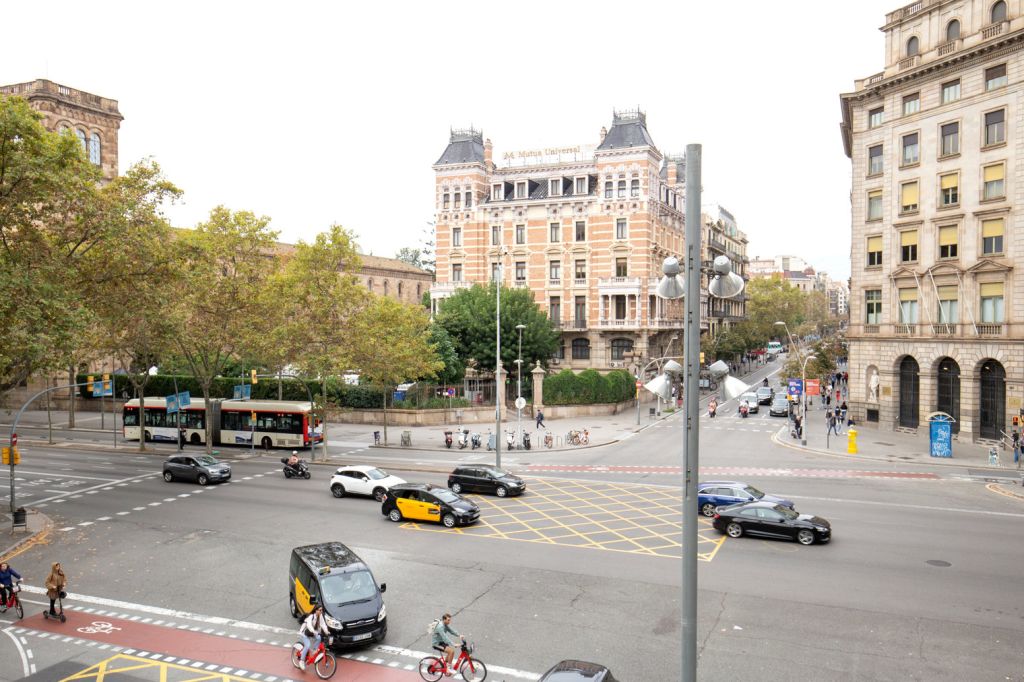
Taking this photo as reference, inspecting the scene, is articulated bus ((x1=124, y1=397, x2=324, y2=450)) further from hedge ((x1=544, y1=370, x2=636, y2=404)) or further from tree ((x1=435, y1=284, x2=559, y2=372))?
hedge ((x1=544, y1=370, x2=636, y2=404))

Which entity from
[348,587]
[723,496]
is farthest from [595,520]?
[348,587]

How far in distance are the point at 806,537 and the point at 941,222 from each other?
32121 millimetres

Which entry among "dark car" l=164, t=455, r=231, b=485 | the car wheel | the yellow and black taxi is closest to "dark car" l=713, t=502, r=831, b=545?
the car wheel

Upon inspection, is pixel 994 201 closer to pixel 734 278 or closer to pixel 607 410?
pixel 607 410

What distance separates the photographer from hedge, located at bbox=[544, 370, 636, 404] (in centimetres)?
6025

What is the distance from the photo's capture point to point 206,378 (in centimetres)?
4147

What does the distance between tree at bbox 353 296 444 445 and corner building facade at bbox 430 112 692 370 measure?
2052 cm

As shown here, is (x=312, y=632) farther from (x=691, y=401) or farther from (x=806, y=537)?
(x=806, y=537)

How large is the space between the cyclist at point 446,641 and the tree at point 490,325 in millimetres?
45728

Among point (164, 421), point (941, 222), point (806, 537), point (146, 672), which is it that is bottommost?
point (146, 672)

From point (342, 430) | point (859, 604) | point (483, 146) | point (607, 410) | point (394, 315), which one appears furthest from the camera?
point (483, 146)

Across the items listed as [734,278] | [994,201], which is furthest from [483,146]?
[734,278]

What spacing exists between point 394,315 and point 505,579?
2859cm

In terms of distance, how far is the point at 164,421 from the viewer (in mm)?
47219
